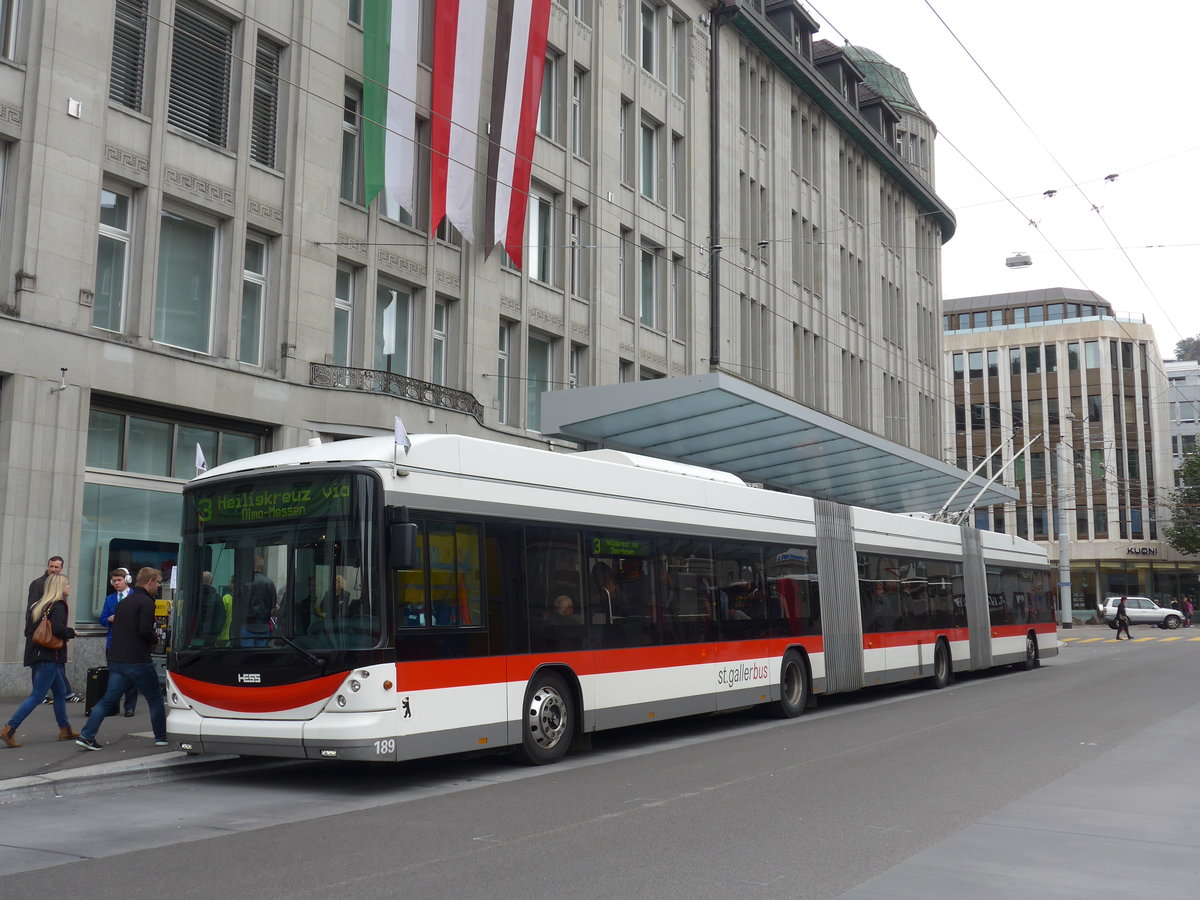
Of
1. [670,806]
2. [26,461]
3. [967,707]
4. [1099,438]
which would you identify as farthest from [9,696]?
[1099,438]

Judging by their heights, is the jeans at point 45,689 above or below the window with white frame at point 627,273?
below

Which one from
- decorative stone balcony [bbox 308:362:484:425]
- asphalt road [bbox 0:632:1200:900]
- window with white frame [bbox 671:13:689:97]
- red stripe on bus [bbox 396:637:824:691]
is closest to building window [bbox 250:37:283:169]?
decorative stone balcony [bbox 308:362:484:425]

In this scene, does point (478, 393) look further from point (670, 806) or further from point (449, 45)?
point (670, 806)

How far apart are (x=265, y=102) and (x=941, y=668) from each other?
15653 millimetres

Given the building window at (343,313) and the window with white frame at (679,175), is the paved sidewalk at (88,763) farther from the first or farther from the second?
the window with white frame at (679,175)

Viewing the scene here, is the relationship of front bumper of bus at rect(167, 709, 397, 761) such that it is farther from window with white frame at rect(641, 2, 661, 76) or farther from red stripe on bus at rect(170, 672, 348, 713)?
window with white frame at rect(641, 2, 661, 76)

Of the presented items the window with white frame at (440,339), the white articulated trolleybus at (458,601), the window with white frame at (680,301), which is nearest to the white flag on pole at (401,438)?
the white articulated trolleybus at (458,601)

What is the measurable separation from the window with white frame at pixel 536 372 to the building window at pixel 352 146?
617cm

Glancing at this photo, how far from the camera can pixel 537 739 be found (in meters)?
11.6

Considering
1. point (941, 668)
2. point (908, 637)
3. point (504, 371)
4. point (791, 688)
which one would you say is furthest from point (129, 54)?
point (941, 668)

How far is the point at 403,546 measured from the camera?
31.8ft

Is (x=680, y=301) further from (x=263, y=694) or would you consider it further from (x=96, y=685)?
(x=263, y=694)

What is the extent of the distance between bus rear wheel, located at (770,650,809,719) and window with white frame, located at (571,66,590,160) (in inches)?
633

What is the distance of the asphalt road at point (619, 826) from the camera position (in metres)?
6.54
